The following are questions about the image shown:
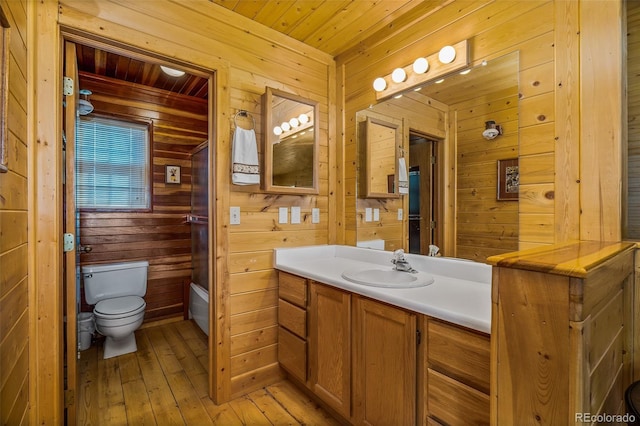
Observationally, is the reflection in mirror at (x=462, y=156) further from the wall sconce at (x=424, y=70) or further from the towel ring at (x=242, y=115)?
the towel ring at (x=242, y=115)

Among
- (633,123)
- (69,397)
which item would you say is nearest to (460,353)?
(633,123)

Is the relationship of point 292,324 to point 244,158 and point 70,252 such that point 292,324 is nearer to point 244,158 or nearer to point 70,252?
point 244,158

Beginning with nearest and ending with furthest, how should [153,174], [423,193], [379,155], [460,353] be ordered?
[460,353] < [423,193] < [379,155] < [153,174]

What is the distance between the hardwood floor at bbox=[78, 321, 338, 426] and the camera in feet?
5.82

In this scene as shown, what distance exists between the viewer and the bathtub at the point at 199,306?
2703 mm

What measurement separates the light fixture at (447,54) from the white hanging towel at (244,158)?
3.91 feet

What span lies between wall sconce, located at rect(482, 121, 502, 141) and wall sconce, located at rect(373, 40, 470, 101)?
0.34 meters

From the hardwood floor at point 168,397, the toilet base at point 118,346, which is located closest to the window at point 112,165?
the toilet base at point 118,346

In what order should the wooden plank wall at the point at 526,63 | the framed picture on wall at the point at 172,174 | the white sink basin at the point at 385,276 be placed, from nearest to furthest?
the wooden plank wall at the point at 526,63, the white sink basin at the point at 385,276, the framed picture on wall at the point at 172,174

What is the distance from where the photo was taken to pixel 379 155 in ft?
7.12

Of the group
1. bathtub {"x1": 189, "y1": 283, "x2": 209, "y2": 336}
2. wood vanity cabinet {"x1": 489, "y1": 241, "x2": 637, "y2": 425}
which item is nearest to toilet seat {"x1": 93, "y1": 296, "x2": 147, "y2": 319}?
bathtub {"x1": 189, "y1": 283, "x2": 209, "y2": 336}

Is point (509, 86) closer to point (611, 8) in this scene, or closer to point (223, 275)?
point (611, 8)

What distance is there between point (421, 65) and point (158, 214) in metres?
2.73

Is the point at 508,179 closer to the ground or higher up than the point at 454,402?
higher up
